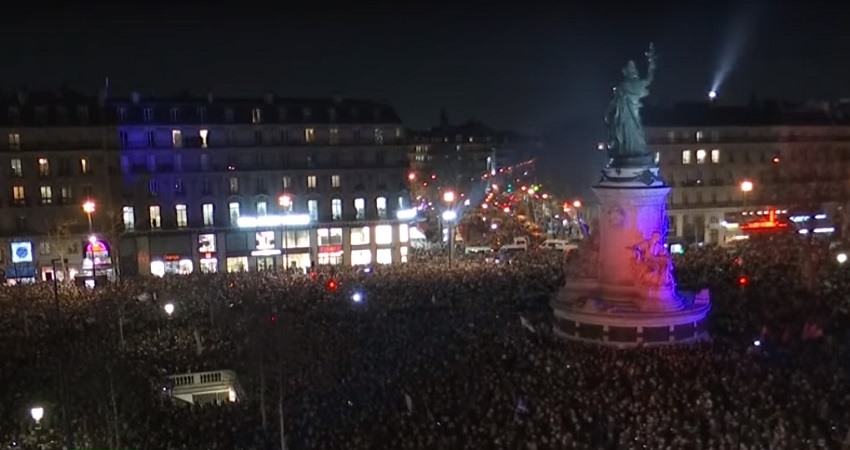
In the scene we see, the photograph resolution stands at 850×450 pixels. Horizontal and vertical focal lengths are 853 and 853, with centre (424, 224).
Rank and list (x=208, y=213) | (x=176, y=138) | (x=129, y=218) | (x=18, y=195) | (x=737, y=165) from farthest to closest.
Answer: (x=737, y=165), (x=208, y=213), (x=176, y=138), (x=129, y=218), (x=18, y=195)

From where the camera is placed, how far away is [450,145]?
154125 millimetres

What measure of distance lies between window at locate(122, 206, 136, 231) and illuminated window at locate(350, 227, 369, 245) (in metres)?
16.7

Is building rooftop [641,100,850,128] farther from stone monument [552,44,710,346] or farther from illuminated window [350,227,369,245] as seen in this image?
stone monument [552,44,710,346]

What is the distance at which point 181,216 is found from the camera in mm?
64625

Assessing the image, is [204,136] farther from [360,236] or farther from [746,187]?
[746,187]

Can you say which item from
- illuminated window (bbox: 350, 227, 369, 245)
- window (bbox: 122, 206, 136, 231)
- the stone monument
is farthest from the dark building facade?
the stone monument

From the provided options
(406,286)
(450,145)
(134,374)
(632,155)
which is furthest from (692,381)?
(450,145)

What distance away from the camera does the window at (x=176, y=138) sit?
64188mm

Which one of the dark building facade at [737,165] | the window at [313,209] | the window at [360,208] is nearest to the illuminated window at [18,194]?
the window at [313,209]

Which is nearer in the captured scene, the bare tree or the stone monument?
the stone monument

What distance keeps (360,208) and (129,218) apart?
17751 millimetres

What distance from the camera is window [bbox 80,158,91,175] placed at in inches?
2446

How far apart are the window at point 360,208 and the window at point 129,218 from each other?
17.0 metres

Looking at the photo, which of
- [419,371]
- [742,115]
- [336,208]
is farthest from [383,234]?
[419,371]
